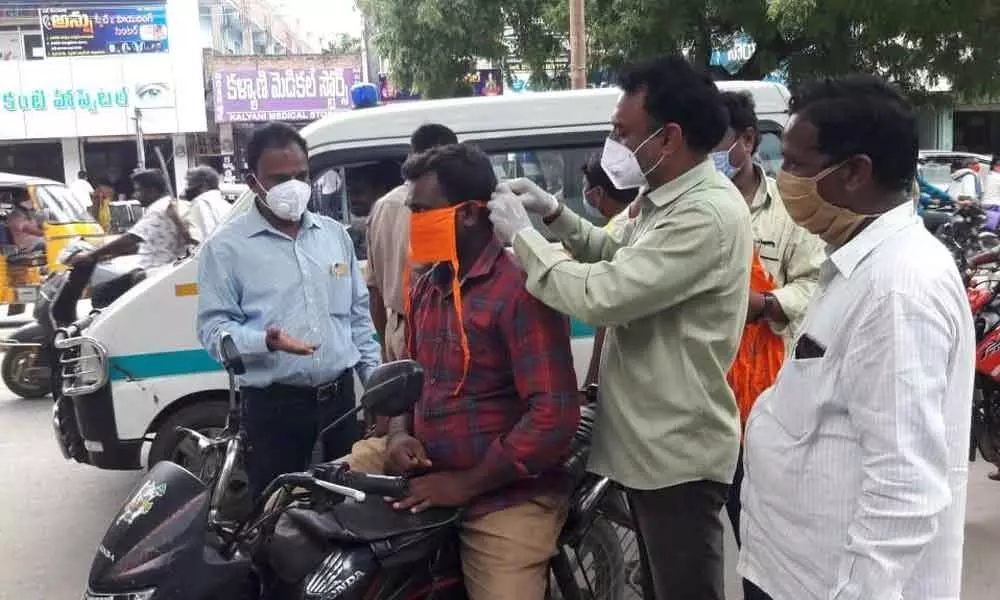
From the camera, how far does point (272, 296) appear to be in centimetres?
308

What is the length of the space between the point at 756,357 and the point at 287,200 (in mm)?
1641

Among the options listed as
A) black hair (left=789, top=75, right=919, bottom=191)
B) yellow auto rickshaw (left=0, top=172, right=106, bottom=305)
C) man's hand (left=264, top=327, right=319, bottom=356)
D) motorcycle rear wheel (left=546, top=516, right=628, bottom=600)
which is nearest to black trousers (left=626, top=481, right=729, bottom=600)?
motorcycle rear wheel (left=546, top=516, right=628, bottom=600)

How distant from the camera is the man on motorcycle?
215cm

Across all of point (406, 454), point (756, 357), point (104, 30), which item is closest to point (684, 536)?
point (406, 454)

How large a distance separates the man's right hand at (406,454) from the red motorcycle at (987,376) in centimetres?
310

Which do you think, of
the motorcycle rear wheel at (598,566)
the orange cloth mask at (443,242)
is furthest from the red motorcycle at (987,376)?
the orange cloth mask at (443,242)

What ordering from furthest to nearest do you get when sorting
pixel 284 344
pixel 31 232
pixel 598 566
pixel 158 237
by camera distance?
pixel 31 232 → pixel 158 237 → pixel 284 344 → pixel 598 566

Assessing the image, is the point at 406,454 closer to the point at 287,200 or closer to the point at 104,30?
the point at 287,200

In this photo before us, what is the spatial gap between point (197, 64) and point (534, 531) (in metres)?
24.8

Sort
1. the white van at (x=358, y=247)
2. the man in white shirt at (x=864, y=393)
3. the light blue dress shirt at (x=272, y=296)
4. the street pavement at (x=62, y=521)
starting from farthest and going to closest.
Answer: the white van at (x=358, y=247) < the street pavement at (x=62, y=521) < the light blue dress shirt at (x=272, y=296) < the man in white shirt at (x=864, y=393)

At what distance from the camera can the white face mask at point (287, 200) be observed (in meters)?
3.14

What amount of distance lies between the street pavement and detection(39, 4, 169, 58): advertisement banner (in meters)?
20.2

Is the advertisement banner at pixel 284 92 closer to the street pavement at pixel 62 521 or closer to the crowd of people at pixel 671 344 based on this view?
the street pavement at pixel 62 521

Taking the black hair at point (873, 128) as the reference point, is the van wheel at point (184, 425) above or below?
below
